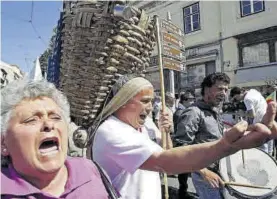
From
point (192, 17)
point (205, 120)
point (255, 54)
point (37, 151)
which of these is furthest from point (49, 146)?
point (192, 17)

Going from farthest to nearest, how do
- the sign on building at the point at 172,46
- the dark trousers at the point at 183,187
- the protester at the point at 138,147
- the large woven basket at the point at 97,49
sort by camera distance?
the dark trousers at the point at 183,187
the sign on building at the point at 172,46
the large woven basket at the point at 97,49
the protester at the point at 138,147

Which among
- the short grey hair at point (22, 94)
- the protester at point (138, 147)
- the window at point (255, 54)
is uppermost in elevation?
the window at point (255, 54)

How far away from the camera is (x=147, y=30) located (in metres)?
2.03

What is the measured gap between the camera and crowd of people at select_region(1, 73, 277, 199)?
125cm

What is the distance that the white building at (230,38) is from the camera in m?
14.1

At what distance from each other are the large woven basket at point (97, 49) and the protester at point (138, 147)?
15 centimetres

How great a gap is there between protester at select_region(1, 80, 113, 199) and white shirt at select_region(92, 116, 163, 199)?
130 mm

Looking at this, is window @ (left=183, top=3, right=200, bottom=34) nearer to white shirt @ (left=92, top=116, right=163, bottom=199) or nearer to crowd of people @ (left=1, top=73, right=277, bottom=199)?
crowd of people @ (left=1, top=73, right=277, bottom=199)

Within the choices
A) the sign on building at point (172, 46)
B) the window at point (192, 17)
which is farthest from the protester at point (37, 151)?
the window at point (192, 17)

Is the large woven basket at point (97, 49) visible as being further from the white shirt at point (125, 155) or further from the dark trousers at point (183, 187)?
the dark trousers at point (183, 187)

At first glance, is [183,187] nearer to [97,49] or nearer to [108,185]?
[97,49]

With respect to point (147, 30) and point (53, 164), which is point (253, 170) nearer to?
point (147, 30)

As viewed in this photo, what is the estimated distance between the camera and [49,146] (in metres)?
1.33

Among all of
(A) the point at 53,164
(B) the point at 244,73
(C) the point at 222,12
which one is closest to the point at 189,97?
(A) the point at 53,164
